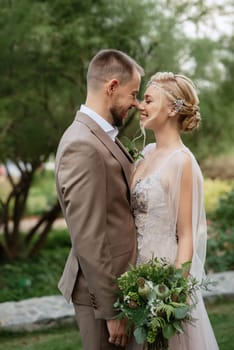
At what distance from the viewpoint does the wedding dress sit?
3088mm

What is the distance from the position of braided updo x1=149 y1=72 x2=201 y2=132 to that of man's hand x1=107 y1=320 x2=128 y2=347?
3.46 ft

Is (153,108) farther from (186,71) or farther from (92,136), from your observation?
(186,71)

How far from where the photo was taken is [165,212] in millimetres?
3180

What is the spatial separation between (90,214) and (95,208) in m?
0.03

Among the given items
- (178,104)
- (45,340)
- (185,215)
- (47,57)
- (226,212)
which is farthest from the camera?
(226,212)

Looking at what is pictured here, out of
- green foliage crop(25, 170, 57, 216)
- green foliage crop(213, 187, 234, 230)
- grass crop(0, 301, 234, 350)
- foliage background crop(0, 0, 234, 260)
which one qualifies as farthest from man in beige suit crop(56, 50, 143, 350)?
green foliage crop(25, 170, 57, 216)

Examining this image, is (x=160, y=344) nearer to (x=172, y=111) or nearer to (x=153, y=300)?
(x=153, y=300)

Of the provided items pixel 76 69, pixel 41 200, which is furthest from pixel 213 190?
pixel 76 69

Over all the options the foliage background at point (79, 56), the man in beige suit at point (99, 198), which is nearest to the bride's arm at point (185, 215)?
the man in beige suit at point (99, 198)

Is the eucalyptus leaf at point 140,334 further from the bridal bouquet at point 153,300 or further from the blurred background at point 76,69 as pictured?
the blurred background at point 76,69

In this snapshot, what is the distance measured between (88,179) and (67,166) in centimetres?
13

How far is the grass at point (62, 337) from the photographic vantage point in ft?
17.6

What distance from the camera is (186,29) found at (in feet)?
28.9

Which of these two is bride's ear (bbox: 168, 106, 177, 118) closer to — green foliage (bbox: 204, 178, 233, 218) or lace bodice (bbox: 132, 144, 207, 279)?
lace bodice (bbox: 132, 144, 207, 279)
